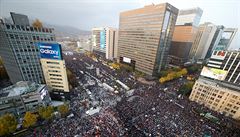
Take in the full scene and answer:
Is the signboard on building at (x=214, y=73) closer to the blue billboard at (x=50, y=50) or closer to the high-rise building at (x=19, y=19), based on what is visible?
the blue billboard at (x=50, y=50)

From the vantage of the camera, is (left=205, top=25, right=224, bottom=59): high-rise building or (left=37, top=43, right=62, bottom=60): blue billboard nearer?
(left=37, top=43, right=62, bottom=60): blue billboard

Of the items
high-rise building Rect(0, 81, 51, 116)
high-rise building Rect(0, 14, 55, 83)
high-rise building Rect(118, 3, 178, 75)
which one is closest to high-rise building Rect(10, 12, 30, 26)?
high-rise building Rect(0, 14, 55, 83)

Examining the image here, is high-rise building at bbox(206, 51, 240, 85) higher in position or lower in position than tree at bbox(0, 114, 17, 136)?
higher

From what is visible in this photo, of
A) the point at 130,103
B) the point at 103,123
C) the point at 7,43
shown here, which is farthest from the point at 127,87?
the point at 7,43

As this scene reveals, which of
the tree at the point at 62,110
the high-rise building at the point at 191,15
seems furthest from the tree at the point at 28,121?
the high-rise building at the point at 191,15

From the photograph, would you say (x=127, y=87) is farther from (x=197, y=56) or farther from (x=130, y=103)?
(x=197, y=56)

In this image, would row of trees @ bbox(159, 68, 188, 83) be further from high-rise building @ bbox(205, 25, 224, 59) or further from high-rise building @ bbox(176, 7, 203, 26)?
high-rise building @ bbox(176, 7, 203, 26)

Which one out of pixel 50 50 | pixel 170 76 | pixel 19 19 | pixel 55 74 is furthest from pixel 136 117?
pixel 19 19
